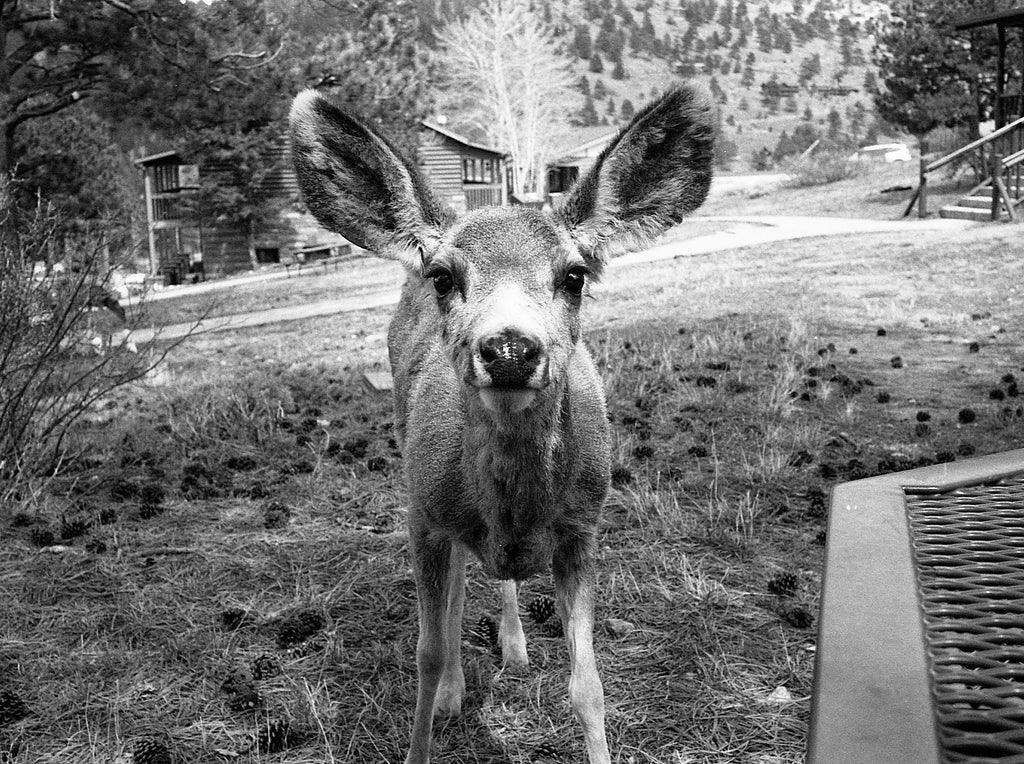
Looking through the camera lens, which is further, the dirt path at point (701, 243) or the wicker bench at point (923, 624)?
the dirt path at point (701, 243)

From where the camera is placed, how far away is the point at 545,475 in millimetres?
3375

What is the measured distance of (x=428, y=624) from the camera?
3650 mm

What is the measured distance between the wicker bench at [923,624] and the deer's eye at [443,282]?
1.50m

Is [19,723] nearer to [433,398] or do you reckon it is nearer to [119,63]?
[433,398]

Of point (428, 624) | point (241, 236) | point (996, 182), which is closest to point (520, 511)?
point (428, 624)

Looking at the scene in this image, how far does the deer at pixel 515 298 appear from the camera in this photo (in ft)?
10.8

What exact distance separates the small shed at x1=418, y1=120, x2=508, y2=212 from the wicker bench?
42532mm

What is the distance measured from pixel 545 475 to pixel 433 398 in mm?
763

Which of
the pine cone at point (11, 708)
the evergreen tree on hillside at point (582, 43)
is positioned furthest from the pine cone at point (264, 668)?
the evergreen tree on hillside at point (582, 43)

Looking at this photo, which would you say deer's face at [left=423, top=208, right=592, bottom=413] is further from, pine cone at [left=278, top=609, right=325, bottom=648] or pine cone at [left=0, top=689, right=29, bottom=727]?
pine cone at [left=0, top=689, right=29, bottom=727]

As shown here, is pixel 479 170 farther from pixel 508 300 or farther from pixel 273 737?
pixel 508 300

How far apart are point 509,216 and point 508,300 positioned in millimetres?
514

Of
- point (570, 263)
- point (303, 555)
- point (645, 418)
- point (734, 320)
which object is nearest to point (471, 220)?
point (570, 263)

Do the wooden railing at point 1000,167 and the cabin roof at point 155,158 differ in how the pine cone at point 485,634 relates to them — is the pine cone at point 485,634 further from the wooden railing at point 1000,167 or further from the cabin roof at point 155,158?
the cabin roof at point 155,158
